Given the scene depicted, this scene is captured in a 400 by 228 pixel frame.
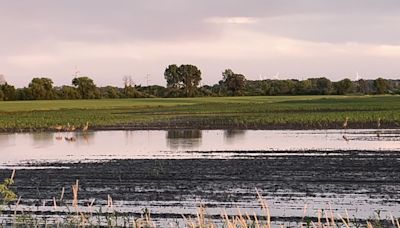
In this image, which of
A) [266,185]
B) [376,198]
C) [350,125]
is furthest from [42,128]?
[376,198]

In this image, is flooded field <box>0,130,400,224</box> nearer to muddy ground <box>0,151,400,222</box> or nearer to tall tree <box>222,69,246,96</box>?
muddy ground <box>0,151,400,222</box>

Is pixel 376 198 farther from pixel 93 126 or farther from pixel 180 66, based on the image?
pixel 180 66

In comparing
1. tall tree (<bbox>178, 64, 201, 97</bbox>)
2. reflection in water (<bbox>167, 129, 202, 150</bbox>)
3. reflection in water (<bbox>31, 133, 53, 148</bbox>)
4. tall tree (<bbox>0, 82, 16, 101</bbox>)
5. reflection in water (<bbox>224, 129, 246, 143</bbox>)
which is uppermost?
tall tree (<bbox>178, 64, 201, 97</bbox>)

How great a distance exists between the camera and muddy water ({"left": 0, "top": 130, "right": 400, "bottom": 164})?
24.3 m

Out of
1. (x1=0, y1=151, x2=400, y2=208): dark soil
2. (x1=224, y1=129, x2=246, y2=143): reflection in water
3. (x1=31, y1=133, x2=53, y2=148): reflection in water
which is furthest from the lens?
(x1=224, y1=129, x2=246, y2=143): reflection in water

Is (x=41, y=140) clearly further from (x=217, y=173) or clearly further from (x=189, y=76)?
(x=189, y=76)

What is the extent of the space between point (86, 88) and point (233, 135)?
79.5 m

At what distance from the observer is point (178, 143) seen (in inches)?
1161

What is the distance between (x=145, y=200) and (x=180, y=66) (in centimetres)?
12088

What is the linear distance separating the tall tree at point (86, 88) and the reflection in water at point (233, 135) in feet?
244

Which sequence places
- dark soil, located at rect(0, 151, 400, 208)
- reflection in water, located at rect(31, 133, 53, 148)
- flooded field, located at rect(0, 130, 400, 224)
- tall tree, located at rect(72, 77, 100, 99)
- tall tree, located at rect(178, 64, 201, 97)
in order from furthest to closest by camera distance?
tall tree, located at rect(178, 64, 201, 97), tall tree, located at rect(72, 77, 100, 99), reflection in water, located at rect(31, 133, 53, 148), dark soil, located at rect(0, 151, 400, 208), flooded field, located at rect(0, 130, 400, 224)

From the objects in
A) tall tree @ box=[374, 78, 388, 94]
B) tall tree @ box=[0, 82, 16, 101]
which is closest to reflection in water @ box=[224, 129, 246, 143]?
tall tree @ box=[0, 82, 16, 101]

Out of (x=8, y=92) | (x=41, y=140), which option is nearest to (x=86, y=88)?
(x=8, y=92)

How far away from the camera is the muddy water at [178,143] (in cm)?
2431
